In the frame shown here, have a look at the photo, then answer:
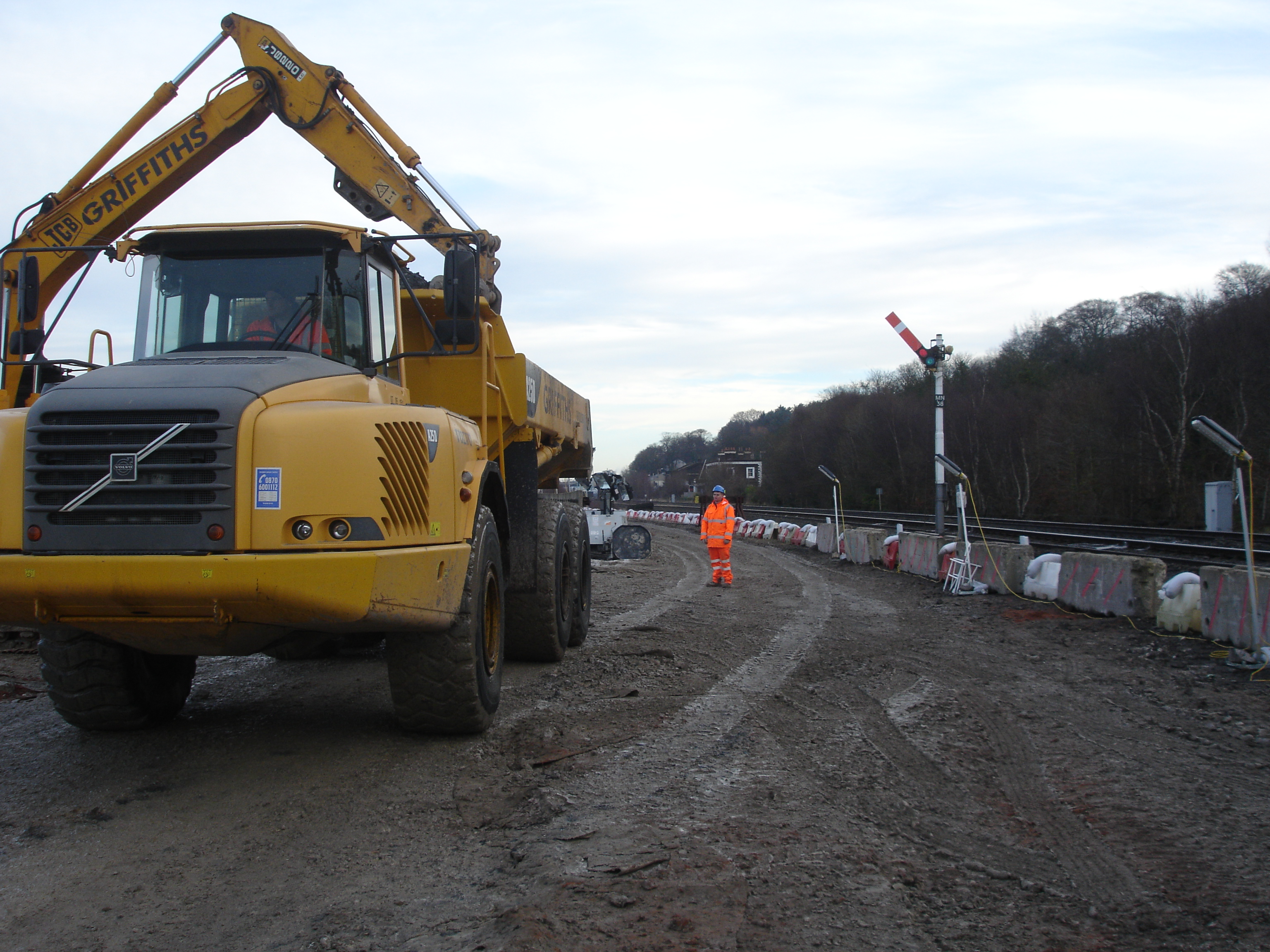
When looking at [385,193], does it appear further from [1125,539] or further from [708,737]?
[1125,539]

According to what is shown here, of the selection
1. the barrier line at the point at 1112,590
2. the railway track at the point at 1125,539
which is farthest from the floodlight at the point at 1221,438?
the railway track at the point at 1125,539

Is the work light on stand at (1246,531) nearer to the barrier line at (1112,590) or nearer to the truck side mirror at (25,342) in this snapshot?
the barrier line at (1112,590)

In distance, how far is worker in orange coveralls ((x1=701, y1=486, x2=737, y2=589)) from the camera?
50.7 ft

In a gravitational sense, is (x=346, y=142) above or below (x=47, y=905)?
above

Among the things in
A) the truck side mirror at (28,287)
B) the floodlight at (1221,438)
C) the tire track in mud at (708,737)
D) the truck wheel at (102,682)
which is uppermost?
the truck side mirror at (28,287)

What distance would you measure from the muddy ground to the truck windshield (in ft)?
7.43

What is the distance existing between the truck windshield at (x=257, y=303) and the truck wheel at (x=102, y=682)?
1649 millimetres

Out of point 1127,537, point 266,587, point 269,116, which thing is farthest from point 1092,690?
point 1127,537

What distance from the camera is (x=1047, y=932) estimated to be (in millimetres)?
3148

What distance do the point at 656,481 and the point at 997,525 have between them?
96.7m

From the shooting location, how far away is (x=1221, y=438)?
299 inches

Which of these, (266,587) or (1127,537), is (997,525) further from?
(266,587)

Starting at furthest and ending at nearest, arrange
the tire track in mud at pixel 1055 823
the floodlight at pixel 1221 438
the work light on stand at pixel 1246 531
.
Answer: the floodlight at pixel 1221 438, the work light on stand at pixel 1246 531, the tire track in mud at pixel 1055 823

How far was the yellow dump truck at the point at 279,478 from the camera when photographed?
409 cm
